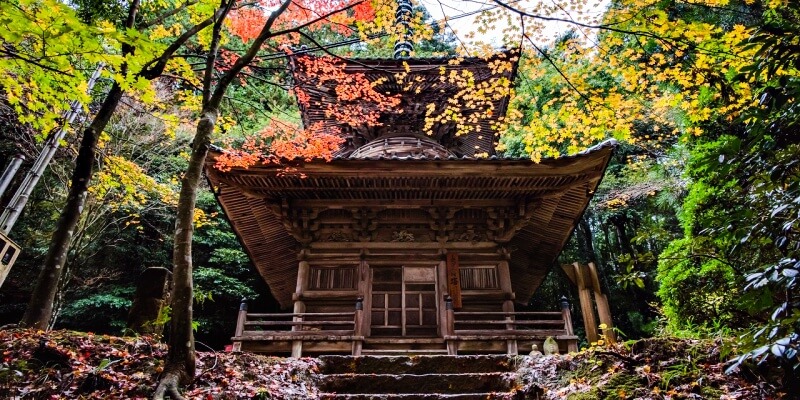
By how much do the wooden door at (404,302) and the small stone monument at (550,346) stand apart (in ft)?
7.36

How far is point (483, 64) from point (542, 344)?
23.4 ft

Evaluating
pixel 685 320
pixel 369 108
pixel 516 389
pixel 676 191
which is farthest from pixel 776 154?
pixel 676 191

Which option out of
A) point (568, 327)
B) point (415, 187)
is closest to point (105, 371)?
point (415, 187)

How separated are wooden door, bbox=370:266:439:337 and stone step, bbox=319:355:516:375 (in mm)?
2782

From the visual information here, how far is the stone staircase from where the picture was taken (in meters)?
4.76

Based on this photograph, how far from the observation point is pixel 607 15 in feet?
15.7

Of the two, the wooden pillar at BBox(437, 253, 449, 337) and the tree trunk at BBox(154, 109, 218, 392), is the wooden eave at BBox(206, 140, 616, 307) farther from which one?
the tree trunk at BBox(154, 109, 218, 392)

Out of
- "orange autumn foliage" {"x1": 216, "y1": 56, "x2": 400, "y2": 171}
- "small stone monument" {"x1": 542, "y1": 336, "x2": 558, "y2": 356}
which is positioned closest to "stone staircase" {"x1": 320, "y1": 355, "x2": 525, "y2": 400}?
"small stone monument" {"x1": 542, "y1": 336, "x2": 558, "y2": 356}

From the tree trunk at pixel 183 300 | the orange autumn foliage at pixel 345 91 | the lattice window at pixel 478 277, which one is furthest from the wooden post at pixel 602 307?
the orange autumn foliage at pixel 345 91

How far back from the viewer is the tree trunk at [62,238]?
15.6 ft

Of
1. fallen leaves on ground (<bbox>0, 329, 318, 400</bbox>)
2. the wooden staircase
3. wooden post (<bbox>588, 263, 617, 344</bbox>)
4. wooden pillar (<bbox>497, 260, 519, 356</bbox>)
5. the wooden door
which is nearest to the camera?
fallen leaves on ground (<bbox>0, 329, 318, 400</bbox>)

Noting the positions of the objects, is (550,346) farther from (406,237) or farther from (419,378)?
(406,237)

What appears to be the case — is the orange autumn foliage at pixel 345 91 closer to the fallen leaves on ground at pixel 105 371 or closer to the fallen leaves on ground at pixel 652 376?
the fallen leaves on ground at pixel 105 371

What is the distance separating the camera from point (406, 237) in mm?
9383
